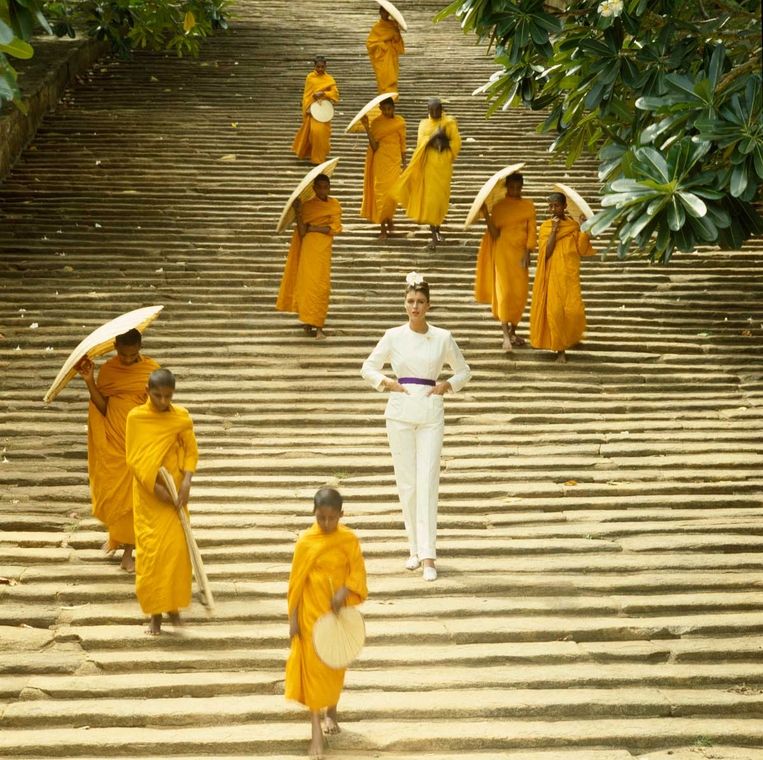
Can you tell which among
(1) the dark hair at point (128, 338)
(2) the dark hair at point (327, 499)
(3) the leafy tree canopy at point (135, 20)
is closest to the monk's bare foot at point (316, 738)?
(2) the dark hair at point (327, 499)

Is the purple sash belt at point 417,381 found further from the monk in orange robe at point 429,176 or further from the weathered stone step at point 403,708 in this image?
the monk in orange robe at point 429,176

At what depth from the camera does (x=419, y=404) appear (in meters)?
7.86

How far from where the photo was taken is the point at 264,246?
13375 millimetres

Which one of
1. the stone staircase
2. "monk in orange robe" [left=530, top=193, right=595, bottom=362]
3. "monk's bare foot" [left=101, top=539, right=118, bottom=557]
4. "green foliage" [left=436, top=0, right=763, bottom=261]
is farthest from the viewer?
"monk in orange robe" [left=530, top=193, right=595, bottom=362]

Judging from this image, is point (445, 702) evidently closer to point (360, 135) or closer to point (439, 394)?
point (439, 394)

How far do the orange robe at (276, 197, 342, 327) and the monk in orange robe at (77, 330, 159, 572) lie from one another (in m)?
3.60

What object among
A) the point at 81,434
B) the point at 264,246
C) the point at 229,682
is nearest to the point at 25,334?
the point at 81,434

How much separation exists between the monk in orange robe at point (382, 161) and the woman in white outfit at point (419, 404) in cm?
585

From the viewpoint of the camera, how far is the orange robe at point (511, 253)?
11.5 m

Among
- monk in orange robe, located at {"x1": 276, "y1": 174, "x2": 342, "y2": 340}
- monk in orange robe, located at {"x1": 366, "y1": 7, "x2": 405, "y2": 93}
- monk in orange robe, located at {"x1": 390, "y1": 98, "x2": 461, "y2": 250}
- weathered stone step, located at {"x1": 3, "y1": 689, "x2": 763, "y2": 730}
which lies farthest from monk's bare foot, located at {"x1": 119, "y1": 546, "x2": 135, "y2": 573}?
monk in orange robe, located at {"x1": 366, "y1": 7, "x2": 405, "y2": 93}

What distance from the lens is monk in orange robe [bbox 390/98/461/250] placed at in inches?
514

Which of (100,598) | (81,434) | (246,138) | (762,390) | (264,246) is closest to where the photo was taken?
(100,598)

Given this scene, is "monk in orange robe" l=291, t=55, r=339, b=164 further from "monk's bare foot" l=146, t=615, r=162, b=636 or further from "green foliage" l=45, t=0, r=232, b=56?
"monk's bare foot" l=146, t=615, r=162, b=636

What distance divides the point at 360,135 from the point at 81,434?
25.1 feet
